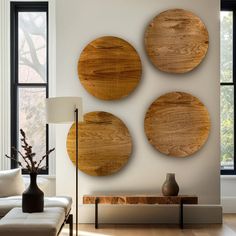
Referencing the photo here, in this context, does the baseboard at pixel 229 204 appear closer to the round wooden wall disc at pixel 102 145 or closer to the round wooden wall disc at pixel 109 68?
the round wooden wall disc at pixel 102 145

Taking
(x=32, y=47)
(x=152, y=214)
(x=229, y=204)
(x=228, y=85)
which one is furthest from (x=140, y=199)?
(x=32, y=47)

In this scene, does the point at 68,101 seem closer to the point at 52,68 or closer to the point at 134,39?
the point at 134,39

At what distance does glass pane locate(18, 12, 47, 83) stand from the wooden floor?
244 cm

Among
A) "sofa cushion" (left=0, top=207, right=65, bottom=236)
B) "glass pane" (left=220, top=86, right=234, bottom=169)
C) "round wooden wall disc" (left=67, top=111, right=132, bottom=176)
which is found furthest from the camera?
"glass pane" (left=220, top=86, right=234, bottom=169)

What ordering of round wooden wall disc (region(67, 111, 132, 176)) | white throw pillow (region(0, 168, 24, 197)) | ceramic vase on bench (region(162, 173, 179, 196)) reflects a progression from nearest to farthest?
white throw pillow (region(0, 168, 24, 197))
ceramic vase on bench (region(162, 173, 179, 196))
round wooden wall disc (region(67, 111, 132, 176))

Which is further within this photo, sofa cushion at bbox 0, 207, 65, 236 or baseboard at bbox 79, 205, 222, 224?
baseboard at bbox 79, 205, 222, 224

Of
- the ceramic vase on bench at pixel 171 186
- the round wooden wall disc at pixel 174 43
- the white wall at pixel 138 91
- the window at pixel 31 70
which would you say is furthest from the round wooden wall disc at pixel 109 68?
the window at pixel 31 70

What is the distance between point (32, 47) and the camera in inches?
336

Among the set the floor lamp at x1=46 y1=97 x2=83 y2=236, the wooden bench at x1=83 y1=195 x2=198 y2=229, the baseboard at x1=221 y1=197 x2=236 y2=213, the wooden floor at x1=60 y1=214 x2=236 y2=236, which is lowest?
the wooden floor at x1=60 y1=214 x2=236 y2=236

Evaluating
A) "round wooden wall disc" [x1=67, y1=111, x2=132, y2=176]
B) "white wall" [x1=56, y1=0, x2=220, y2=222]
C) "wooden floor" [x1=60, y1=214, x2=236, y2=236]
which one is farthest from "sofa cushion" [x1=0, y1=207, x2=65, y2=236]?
"white wall" [x1=56, y1=0, x2=220, y2=222]

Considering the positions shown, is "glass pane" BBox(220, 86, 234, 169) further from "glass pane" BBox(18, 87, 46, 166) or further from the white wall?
"glass pane" BBox(18, 87, 46, 166)

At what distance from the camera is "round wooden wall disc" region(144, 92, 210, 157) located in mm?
7332

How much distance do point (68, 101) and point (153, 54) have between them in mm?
1549

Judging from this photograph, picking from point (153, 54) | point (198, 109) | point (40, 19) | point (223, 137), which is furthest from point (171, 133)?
point (40, 19)
